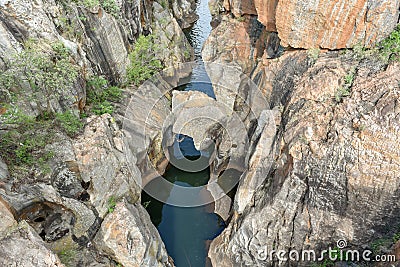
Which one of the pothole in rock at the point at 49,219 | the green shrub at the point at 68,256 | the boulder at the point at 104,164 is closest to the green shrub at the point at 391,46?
the boulder at the point at 104,164

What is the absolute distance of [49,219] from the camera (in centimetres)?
798

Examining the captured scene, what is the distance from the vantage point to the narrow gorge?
732cm

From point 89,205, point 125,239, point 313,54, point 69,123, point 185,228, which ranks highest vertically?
point 313,54

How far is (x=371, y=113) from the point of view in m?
7.33

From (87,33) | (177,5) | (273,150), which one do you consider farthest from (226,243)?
(177,5)

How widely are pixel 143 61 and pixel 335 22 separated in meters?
11.6

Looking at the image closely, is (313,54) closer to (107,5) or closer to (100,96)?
A: (100,96)

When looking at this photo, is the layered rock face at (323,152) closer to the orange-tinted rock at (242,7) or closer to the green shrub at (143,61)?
the orange-tinted rock at (242,7)

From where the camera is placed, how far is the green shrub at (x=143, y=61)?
55.2 feet

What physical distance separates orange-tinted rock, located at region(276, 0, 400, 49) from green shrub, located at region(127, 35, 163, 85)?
9031 millimetres

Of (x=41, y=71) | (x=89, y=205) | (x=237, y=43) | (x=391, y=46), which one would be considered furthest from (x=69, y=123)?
(x=237, y=43)

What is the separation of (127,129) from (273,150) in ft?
21.4

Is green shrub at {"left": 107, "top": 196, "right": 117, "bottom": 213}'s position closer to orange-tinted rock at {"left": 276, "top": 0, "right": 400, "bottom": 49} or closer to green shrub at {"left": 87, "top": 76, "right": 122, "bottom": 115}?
green shrub at {"left": 87, "top": 76, "right": 122, "bottom": 115}

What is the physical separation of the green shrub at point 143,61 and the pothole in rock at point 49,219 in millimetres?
9871
